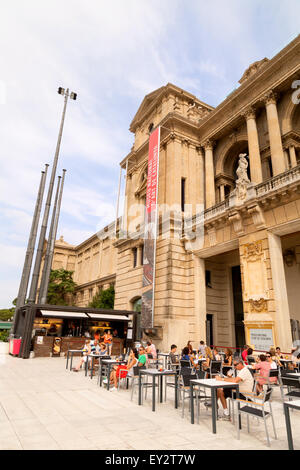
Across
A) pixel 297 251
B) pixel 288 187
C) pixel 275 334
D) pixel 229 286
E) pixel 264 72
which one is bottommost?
pixel 275 334

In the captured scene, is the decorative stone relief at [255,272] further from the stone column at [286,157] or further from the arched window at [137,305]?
the arched window at [137,305]

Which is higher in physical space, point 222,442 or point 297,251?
point 297,251

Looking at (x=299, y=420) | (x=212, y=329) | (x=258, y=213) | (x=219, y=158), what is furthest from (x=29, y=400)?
(x=219, y=158)

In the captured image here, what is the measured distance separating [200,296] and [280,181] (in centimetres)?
969

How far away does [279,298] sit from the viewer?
15.1m

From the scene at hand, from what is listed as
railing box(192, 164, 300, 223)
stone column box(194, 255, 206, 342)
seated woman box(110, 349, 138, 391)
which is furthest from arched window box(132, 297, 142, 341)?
seated woman box(110, 349, 138, 391)

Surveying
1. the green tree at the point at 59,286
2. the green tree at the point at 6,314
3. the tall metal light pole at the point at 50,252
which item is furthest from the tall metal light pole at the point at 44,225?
the green tree at the point at 6,314

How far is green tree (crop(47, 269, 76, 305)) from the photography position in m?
55.6

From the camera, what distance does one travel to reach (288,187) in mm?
14969

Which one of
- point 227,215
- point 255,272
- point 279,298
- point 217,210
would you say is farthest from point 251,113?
point 279,298

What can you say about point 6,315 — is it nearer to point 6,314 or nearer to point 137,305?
point 6,314

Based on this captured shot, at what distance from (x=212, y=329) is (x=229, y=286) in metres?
3.79

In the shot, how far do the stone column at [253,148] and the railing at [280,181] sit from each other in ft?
9.38
